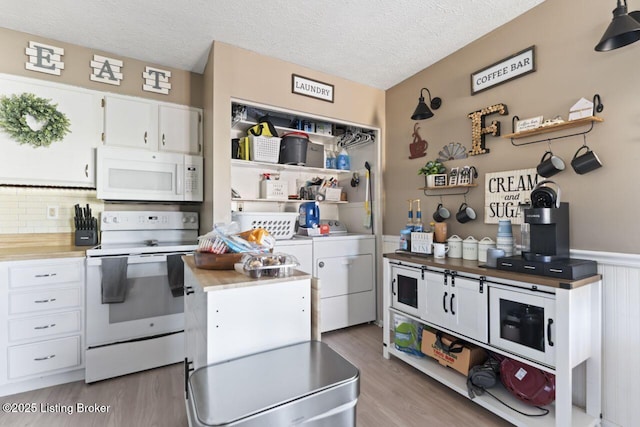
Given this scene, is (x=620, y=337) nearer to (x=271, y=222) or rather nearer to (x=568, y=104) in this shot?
(x=568, y=104)

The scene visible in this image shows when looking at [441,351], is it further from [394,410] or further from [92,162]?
[92,162]

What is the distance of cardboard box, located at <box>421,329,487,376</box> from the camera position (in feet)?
6.49

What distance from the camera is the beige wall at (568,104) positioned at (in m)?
1.61

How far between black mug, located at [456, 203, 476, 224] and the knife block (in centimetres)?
305

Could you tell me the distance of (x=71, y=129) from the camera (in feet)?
7.89

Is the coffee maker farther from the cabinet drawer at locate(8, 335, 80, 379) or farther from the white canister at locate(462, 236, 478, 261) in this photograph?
the cabinet drawer at locate(8, 335, 80, 379)

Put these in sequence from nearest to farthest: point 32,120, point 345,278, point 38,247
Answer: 1. point 32,120
2. point 38,247
3. point 345,278

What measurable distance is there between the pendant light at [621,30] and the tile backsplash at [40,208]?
368 centimetres

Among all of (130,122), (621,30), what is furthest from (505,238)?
(130,122)

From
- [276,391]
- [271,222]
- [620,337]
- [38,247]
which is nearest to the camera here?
[276,391]

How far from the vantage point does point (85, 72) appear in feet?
8.22

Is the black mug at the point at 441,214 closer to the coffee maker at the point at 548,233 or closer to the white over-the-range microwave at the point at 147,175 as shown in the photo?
the coffee maker at the point at 548,233

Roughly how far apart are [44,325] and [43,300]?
18 cm

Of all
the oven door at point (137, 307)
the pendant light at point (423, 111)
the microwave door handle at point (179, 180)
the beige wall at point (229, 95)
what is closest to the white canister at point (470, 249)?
the pendant light at point (423, 111)
